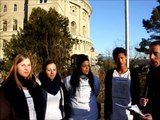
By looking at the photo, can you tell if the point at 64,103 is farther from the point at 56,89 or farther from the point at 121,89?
the point at 121,89

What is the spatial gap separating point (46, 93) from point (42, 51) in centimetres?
3068

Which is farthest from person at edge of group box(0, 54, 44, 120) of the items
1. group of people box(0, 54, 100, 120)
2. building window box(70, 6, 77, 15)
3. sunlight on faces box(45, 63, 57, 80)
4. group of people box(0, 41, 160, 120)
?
building window box(70, 6, 77, 15)

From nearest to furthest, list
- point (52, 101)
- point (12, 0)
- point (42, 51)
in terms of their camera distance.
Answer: point (52, 101) → point (42, 51) → point (12, 0)

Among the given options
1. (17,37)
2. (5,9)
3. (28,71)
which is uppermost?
(5,9)

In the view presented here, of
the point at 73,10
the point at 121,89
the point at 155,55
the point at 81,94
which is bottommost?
the point at 81,94

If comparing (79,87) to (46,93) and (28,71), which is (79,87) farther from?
(28,71)

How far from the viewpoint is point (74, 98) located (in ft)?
20.6

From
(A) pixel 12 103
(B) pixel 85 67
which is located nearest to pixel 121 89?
(B) pixel 85 67

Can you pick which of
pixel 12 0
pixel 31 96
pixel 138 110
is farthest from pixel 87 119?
pixel 12 0

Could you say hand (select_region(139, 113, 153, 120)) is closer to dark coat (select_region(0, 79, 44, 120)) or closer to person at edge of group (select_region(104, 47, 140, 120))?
dark coat (select_region(0, 79, 44, 120))

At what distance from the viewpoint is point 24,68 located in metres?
4.65

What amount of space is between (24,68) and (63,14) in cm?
6449

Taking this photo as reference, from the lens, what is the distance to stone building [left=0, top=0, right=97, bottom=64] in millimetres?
64750

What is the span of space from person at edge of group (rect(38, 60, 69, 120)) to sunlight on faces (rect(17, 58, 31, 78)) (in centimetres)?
142
